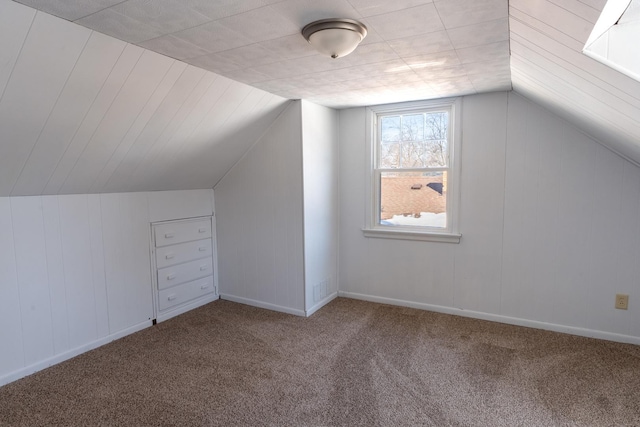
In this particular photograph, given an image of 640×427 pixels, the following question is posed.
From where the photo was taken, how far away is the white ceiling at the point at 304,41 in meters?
1.58

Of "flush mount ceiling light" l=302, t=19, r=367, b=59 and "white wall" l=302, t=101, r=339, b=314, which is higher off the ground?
"flush mount ceiling light" l=302, t=19, r=367, b=59

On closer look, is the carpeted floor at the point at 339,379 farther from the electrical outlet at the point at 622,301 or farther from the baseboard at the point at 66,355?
the electrical outlet at the point at 622,301

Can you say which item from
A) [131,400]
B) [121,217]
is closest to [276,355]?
[131,400]

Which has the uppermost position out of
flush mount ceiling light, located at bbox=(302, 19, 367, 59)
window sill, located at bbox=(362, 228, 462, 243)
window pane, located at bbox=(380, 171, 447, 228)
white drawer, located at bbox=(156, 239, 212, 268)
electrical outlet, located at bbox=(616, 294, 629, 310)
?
flush mount ceiling light, located at bbox=(302, 19, 367, 59)

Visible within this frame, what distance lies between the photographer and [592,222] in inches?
117

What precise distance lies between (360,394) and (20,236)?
2546 millimetres

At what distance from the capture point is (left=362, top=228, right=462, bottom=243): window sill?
11.6 ft

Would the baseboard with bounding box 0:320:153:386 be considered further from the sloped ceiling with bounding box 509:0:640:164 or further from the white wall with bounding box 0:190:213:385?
the sloped ceiling with bounding box 509:0:640:164

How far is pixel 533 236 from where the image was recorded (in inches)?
126

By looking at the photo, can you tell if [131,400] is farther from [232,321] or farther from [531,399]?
[531,399]

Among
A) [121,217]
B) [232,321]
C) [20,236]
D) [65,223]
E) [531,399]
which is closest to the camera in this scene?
[531,399]

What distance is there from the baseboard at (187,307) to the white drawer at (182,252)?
1.52 ft

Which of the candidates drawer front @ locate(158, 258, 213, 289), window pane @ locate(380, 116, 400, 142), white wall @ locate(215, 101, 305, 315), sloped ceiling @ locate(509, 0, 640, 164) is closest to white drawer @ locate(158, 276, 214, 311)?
drawer front @ locate(158, 258, 213, 289)

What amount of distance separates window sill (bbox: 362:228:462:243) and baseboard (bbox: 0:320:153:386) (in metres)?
2.35
